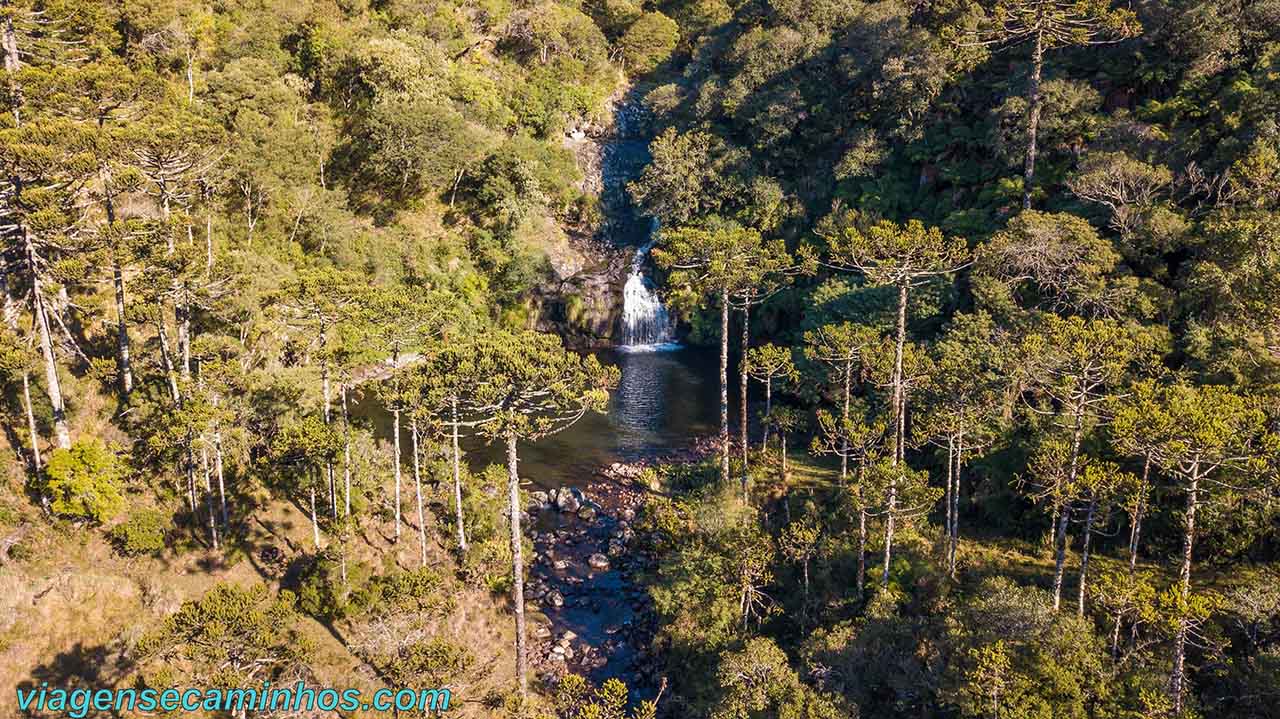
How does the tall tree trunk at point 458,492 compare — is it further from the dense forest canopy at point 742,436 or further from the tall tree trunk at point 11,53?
the tall tree trunk at point 11,53

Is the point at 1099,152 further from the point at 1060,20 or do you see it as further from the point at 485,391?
the point at 485,391

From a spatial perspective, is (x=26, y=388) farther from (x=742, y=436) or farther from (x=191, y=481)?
(x=742, y=436)

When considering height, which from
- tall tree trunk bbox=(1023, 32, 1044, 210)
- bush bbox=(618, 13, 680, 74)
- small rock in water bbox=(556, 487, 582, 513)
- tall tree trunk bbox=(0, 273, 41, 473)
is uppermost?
bush bbox=(618, 13, 680, 74)

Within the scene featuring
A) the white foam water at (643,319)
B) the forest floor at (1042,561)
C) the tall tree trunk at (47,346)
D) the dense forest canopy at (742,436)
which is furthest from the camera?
the white foam water at (643,319)

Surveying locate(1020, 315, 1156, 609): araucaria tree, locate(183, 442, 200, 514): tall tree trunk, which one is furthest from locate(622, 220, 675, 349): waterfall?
locate(1020, 315, 1156, 609): araucaria tree

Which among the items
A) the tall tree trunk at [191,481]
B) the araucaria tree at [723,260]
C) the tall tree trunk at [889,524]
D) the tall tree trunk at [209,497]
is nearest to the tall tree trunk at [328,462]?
the tall tree trunk at [209,497]

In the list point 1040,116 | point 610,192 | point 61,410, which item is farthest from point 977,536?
point 610,192

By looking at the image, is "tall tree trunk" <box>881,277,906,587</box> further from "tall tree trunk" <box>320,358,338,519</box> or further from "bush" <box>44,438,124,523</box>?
"bush" <box>44,438,124,523</box>
